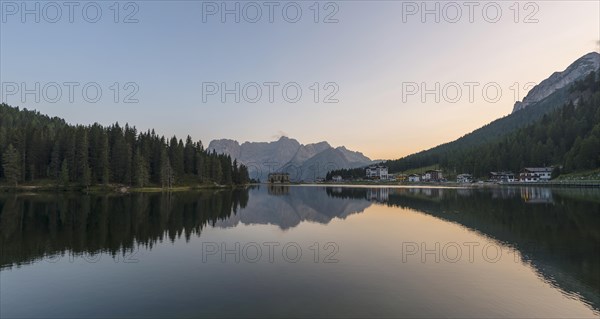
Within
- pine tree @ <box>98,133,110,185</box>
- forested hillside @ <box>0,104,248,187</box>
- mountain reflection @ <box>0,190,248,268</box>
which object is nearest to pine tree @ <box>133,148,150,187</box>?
forested hillside @ <box>0,104,248,187</box>

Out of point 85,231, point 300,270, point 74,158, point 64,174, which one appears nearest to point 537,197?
point 300,270

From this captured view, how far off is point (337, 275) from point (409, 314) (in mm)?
8828

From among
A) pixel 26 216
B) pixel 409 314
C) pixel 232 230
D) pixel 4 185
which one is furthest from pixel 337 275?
pixel 4 185

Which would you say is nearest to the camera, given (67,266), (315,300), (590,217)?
(315,300)

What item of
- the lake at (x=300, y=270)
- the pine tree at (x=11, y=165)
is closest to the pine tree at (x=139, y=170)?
the pine tree at (x=11, y=165)

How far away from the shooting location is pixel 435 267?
31344mm

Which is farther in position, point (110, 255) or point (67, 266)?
point (110, 255)

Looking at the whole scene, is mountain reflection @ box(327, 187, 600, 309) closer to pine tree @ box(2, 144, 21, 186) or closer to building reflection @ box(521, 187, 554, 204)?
building reflection @ box(521, 187, 554, 204)

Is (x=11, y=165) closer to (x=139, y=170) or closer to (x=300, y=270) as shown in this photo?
(x=139, y=170)

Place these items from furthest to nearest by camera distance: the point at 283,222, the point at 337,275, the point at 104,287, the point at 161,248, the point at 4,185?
the point at 4,185 → the point at 283,222 → the point at 161,248 → the point at 337,275 → the point at 104,287

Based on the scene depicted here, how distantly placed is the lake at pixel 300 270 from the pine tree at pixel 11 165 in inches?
4200

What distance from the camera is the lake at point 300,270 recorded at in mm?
21375

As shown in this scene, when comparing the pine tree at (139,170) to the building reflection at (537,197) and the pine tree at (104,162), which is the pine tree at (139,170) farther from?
the building reflection at (537,197)

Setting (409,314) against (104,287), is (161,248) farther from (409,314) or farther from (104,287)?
(409,314)
